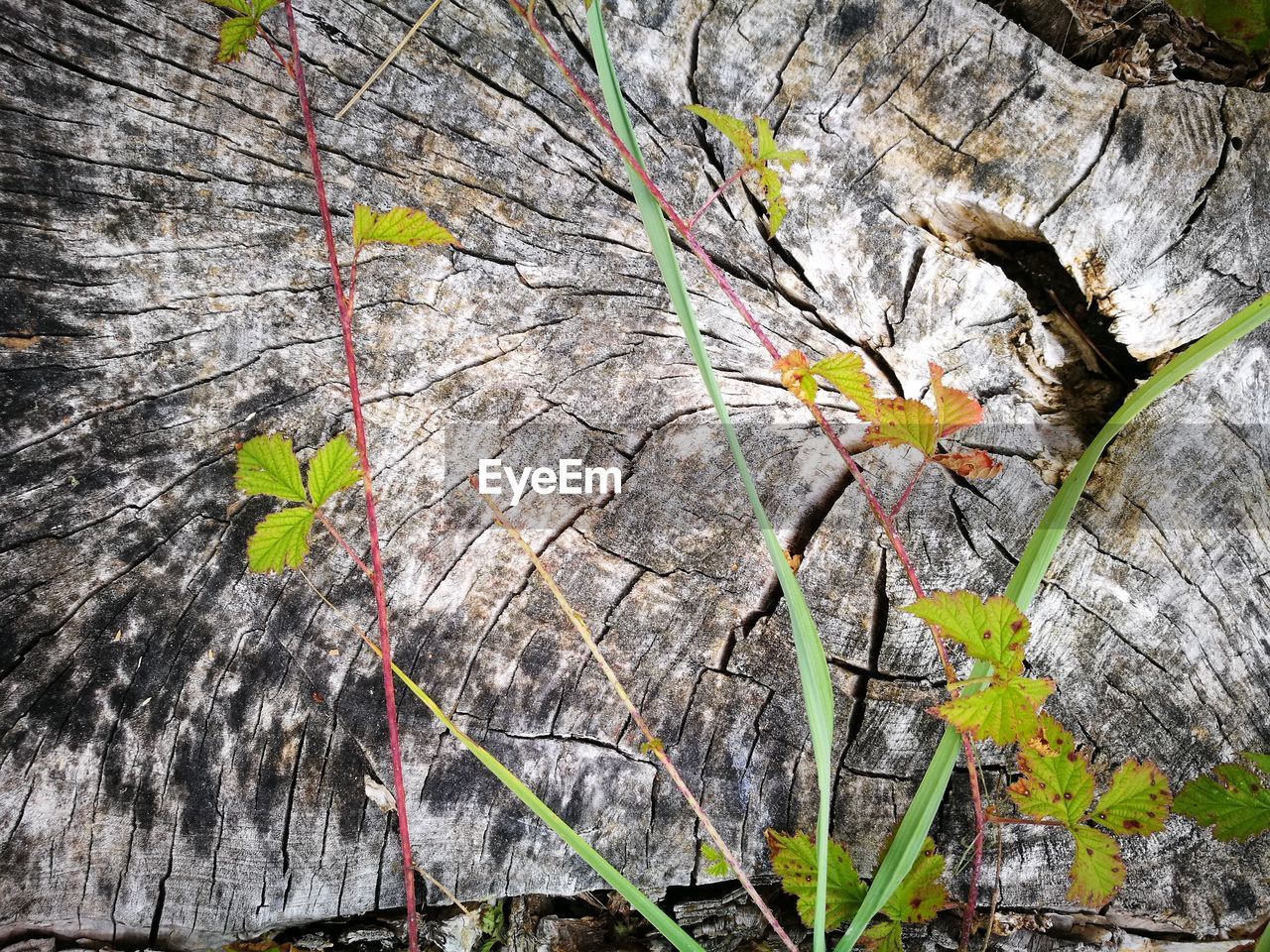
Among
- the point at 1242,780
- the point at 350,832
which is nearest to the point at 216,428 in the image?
the point at 350,832

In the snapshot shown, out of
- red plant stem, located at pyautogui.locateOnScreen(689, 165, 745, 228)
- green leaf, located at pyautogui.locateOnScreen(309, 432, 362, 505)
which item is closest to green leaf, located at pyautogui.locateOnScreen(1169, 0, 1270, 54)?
red plant stem, located at pyautogui.locateOnScreen(689, 165, 745, 228)

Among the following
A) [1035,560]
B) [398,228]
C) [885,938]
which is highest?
[398,228]

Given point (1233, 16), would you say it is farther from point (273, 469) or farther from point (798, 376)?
point (273, 469)

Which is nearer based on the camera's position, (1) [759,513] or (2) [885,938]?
(1) [759,513]

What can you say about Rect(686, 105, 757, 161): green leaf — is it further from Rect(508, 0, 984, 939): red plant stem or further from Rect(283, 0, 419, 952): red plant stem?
Rect(283, 0, 419, 952): red plant stem

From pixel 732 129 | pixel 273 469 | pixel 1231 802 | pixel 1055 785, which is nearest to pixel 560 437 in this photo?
pixel 273 469

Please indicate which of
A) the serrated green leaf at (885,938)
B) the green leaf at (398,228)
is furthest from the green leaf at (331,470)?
the serrated green leaf at (885,938)

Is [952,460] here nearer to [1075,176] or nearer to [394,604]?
[1075,176]
